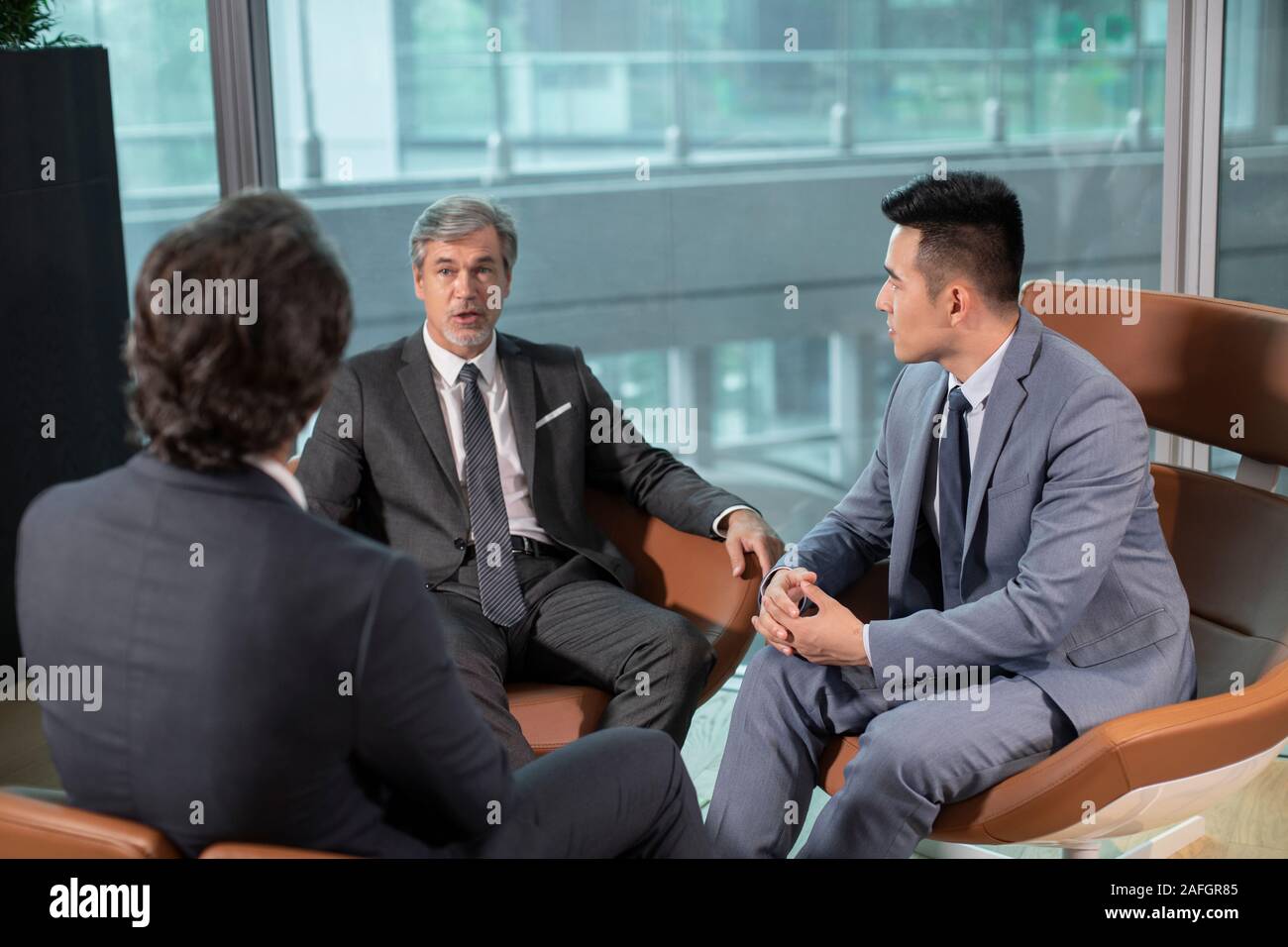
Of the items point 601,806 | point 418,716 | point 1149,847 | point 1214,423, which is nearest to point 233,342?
point 418,716

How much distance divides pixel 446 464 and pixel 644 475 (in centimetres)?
43

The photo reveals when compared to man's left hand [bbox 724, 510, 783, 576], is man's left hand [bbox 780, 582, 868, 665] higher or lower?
lower

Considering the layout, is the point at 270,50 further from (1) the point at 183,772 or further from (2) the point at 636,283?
(1) the point at 183,772

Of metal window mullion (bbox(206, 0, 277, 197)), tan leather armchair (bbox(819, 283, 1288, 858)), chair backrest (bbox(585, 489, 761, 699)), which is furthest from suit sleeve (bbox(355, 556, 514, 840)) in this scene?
metal window mullion (bbox(206, 0, 277, 197))

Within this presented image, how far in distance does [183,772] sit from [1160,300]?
205 cm

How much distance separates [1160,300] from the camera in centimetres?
266

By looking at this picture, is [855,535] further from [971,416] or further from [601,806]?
[601,806]

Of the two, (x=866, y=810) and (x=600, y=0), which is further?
(x=600, y=0)

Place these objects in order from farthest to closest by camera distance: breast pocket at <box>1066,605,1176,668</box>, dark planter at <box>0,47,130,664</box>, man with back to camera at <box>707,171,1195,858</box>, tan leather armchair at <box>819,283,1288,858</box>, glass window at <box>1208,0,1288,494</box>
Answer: dark planter at <box>0,47,130,664</box>
glass window at <box>1208,0,1288,494</box>
breast pocket at <box>1066,605,1176,668</box>
man with back to camera at <box>707,171,1195,858</box>
tan leather armchair at <box>819,283,1288,858</box>

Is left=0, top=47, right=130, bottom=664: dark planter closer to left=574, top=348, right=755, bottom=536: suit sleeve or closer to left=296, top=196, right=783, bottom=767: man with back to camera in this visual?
left=296, top=196, right=783, bottom=767: man with back to camera

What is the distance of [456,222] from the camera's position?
2838 mm

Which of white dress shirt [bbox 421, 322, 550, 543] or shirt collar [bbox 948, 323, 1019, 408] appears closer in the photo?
shirt collar [bbox 948, 323, 1019, 408]

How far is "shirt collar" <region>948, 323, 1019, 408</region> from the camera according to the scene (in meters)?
2.38
